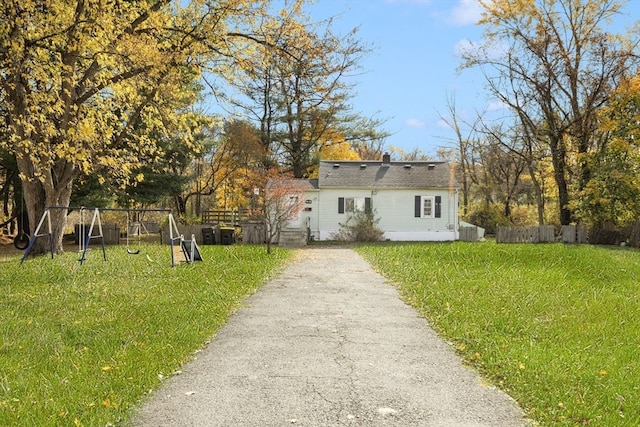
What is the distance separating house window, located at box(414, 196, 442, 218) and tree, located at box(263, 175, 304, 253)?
7.07m

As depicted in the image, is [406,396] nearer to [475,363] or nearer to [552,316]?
[475,363]

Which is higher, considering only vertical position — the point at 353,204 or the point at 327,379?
the point at 353,204

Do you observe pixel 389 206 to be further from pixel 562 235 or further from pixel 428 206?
pixel 562 235

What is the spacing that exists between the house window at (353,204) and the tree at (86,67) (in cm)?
1355

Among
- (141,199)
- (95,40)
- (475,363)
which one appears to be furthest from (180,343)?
(141,199)

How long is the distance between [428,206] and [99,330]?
2520 centimetres

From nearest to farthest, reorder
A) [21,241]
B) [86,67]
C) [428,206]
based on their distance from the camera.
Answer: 1. [86,67]
2. [21,241]
3. [428,206]

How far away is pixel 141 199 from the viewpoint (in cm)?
2714

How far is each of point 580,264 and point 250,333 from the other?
10426mm

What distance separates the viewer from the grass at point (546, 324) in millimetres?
4578

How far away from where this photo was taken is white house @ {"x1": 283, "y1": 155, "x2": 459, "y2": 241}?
29.8 m

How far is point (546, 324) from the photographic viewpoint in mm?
7441

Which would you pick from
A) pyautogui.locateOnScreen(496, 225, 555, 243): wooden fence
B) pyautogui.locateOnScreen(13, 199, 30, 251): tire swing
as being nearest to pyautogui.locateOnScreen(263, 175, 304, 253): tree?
pyautogui.locateOnScreen(13, 199, 30, 251): tire swing

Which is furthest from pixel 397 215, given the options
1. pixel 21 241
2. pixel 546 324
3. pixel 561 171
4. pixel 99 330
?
pixel 99 330
